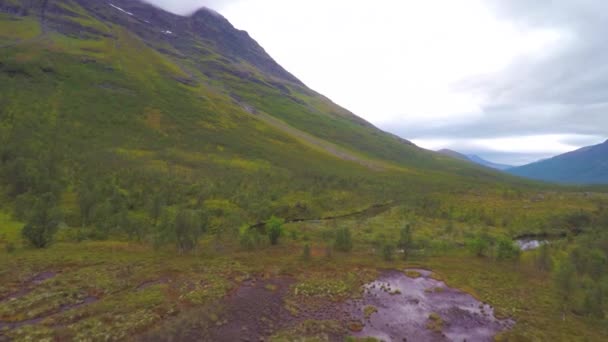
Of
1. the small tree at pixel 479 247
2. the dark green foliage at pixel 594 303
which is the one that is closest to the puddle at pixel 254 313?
the dark green foliage at pixel 594 303

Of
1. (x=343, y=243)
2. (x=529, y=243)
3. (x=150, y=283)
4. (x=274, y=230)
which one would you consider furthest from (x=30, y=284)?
(x=529, y=243)

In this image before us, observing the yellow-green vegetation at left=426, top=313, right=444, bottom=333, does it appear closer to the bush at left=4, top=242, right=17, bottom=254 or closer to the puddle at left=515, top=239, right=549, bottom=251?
the puddle at left=515, top=239, right=549, bottom=251

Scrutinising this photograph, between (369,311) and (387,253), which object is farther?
(387,253)

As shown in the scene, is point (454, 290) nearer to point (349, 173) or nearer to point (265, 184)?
point (265, 184)

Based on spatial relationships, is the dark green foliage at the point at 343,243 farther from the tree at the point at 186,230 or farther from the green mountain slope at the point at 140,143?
the green mountain slope at the point at 140,143

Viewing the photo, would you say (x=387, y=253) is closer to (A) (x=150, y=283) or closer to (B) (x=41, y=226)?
(A) (x=150, y=283)

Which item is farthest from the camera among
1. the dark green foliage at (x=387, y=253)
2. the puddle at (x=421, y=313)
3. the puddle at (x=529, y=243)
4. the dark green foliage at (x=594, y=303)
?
the puddle at (x=529, y=243)

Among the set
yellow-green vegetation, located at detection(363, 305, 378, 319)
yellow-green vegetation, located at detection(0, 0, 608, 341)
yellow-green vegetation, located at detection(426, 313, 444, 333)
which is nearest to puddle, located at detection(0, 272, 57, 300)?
yellow-green vegetation, located at detection(0, 0, 608, 341)
